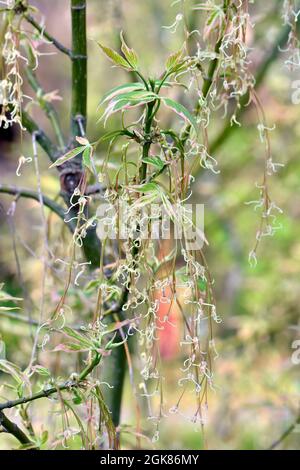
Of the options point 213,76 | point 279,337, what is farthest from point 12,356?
point 279,337

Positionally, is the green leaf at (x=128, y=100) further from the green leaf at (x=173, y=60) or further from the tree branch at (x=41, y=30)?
the tree branch at (x=41, y=30)

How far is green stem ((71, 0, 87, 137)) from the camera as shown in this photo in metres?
0.83

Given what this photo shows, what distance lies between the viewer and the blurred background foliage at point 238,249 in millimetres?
1933

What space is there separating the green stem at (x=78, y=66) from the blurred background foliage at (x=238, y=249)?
0.54m

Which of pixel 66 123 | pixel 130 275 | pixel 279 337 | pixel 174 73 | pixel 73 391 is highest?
pixel 66 123

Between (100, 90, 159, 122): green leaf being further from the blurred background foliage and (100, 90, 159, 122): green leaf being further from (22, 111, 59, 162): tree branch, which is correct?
the blurred background foliage

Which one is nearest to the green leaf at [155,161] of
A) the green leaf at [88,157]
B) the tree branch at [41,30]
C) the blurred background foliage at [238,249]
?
the green leaf at [88,157]

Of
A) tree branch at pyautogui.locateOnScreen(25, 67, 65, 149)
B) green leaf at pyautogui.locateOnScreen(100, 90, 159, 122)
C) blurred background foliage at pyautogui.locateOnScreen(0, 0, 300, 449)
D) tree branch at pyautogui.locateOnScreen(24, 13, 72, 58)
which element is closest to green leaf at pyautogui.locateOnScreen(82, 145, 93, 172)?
green leaf at pyautogui.locateOnScreen(100, 90, 159, 122)

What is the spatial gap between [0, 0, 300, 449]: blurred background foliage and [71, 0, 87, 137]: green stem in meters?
0.54

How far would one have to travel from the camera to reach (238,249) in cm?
310

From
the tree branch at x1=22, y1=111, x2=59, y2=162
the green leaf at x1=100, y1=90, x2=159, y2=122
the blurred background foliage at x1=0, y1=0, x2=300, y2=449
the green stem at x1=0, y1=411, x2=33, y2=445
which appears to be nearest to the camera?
the green leaf at x1=100, y1=90, x2=159, y2=122

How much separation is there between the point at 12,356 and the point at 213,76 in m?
1.10
